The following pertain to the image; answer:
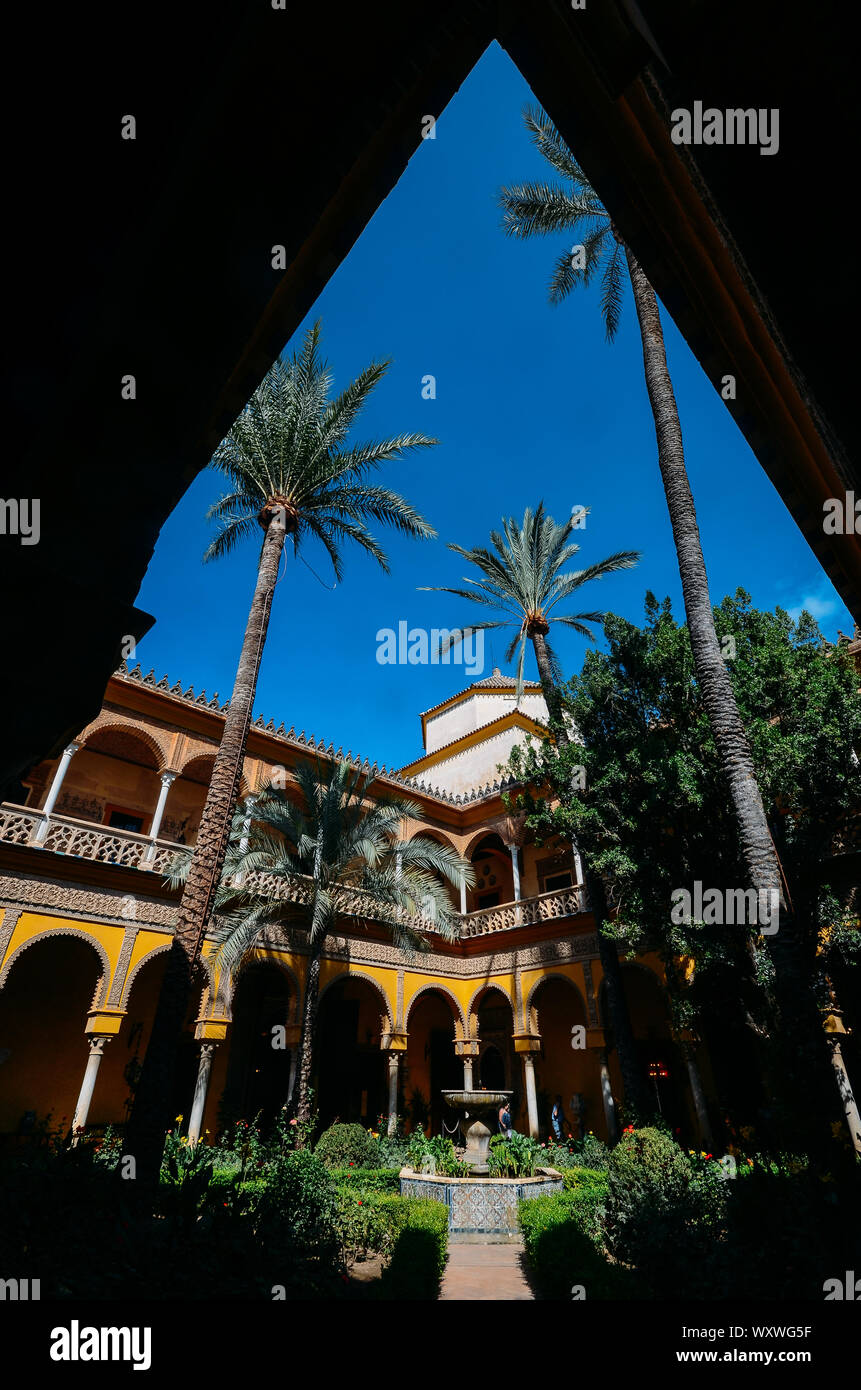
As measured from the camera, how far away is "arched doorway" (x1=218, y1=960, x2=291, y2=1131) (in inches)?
607

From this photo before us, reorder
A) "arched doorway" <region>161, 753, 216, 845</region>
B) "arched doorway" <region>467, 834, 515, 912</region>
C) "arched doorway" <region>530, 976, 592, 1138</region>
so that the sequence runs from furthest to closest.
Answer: "arched doorway" <region>467, 834, 515, 912</region>, "arched doorway" <region>161, 753, 216, 845</region>, "arched doorway" <region>530, 976, 592, 1138</region>

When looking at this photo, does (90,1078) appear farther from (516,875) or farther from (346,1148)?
(516,875)

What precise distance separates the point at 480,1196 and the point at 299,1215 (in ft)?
18.4

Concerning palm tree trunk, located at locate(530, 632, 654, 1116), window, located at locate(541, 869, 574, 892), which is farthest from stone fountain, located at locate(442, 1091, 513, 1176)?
window, located at locate(541, 869, 574, 892)

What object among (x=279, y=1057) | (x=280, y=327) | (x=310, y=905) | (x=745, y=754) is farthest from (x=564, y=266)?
(x=279, y=1057)

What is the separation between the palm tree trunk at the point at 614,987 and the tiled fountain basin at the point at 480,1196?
222 centimetres

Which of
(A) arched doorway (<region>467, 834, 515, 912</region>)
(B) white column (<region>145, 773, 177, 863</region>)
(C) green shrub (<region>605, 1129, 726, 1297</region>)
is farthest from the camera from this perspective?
(A) arched doorway (<region>467, 834, 515, 912</region>)

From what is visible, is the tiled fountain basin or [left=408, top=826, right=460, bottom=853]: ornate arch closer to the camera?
the tiled fountain basin

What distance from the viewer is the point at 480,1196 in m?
9.71

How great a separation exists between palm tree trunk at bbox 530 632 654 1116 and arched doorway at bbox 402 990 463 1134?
6.18 metres

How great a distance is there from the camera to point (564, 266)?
1386 cm

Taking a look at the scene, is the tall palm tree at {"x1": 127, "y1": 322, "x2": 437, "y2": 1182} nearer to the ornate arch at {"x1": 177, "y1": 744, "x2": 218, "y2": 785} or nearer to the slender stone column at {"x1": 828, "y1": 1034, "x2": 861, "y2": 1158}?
the ornate arch at {"x1": 177, "y1": 744, "x2": 218, "y2": 785}

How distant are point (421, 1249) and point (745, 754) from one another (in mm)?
6552
